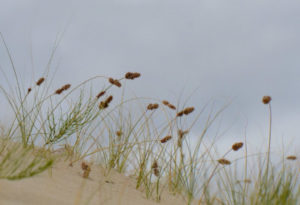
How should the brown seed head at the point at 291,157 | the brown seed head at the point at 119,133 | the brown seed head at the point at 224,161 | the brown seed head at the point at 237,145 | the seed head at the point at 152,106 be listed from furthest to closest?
the brown seed head at the point at 119,133
the seed head at the point at 152,106
the brown seed head at the point at 291,157
the brown seed head at the point at 224,161
the brown seed head at the point at 237,145

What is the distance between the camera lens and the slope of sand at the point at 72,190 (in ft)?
6.33

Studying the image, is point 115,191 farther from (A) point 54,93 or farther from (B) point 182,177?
(A) point 54,93

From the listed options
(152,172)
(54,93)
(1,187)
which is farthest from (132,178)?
(1,187)

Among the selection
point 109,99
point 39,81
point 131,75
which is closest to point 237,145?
point 131,75

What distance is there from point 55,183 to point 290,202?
1.28 m

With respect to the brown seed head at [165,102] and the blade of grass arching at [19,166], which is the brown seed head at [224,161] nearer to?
the brown seed head at [165,102]

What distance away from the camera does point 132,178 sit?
341cm

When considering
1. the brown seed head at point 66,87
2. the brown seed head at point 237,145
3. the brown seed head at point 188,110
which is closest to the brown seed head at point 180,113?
the brown seed head at point 188,110

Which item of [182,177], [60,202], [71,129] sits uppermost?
[71,129]

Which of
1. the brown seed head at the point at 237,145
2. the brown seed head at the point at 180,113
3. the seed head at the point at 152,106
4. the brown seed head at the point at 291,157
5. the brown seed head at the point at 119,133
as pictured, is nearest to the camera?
the brown seed head at the point at 237,145

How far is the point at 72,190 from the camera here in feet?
7.97

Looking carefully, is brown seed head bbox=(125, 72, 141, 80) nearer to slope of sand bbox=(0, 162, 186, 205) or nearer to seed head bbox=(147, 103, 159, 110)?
seed head bbox=(147, 103, 159, 110)

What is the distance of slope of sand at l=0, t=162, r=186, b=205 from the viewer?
76.0 inches

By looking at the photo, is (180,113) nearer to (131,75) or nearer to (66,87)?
(131,75)
